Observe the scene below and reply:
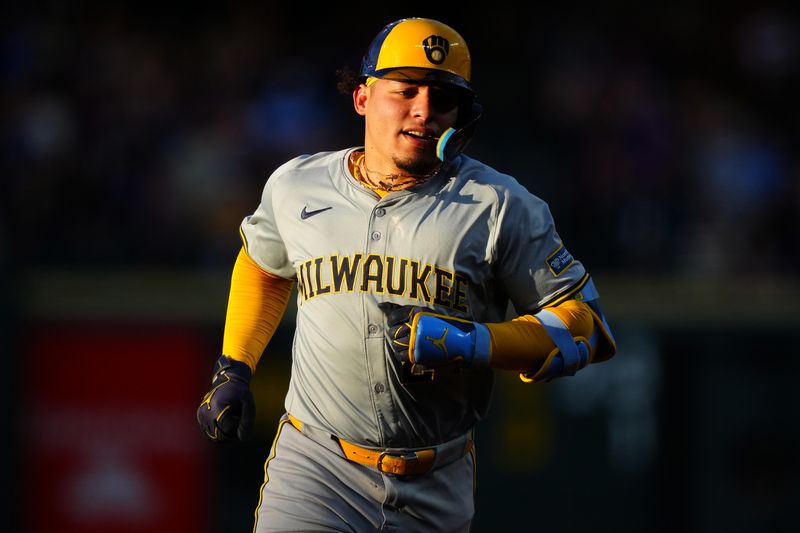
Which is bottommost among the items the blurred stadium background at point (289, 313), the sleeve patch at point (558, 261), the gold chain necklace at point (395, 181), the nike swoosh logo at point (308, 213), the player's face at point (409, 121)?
the blurred stadium background at point (289, 313)

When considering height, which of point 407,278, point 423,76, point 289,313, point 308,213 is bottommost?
point 289,313

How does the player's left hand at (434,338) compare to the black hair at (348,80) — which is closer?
the player's left hand at (434,338)

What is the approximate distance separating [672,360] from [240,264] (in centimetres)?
538

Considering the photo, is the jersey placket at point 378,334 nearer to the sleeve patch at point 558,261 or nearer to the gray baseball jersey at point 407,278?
the gray baseball jersey at point 407,278

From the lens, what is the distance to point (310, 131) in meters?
9.35

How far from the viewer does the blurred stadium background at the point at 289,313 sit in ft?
27.7

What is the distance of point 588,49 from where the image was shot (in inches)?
424

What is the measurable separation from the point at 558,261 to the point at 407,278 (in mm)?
444

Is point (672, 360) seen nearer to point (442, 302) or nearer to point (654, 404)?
point (654, 404)

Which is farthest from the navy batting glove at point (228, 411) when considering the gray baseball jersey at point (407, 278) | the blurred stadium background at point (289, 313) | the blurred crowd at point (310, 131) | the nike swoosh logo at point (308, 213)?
the blurred crowd at point (310, 131)

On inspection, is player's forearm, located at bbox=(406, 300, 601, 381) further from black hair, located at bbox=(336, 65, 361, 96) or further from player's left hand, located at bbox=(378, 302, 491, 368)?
black hair, located at bbox=(336, 65, 361, 96)

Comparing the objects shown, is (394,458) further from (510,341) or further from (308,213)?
(308,213)

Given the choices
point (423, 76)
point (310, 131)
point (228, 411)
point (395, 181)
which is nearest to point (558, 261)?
point (395, 181)

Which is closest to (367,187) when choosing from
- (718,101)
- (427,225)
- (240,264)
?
(427,225)
